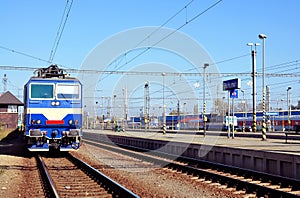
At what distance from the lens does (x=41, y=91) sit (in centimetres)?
2081

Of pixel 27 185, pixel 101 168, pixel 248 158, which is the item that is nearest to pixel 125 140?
pixel 101 168

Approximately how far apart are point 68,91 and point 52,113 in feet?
4.69

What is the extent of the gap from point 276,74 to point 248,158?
34.8 metres

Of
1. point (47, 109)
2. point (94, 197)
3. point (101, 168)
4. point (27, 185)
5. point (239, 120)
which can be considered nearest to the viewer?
point (94, 197)

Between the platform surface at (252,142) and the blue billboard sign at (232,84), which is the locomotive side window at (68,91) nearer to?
the platform surface at (252,142)

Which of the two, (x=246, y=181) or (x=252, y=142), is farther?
(x=252, y=142)

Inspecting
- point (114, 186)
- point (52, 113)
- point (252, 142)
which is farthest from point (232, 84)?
point (114, 186)

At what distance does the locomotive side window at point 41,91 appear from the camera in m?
20.7

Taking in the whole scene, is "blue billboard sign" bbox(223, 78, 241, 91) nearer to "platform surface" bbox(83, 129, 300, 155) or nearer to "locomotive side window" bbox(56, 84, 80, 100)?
"platform surface" bbox(83, 129, 300, 155)

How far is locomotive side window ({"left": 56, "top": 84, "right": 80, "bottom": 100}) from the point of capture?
2102 cm

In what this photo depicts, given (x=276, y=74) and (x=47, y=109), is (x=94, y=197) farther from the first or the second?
(x=276, y=74)

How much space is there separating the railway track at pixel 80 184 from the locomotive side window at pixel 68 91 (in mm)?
4275

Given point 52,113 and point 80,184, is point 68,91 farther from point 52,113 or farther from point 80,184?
point 80,184

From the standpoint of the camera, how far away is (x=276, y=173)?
14.4 m
